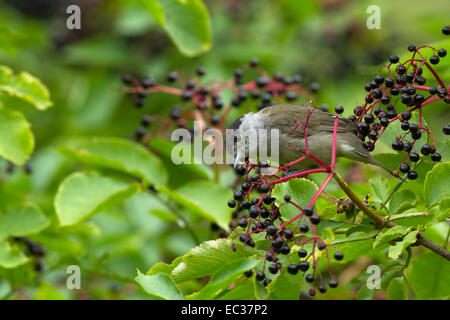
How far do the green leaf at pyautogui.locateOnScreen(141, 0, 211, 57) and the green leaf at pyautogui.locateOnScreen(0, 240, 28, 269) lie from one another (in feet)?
4.78

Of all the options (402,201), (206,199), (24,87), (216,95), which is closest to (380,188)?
(402,201)

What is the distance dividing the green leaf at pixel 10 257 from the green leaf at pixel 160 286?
1066 mm

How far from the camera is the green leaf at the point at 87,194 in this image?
3.17 metres

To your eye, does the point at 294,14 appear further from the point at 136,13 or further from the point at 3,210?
the point at 3,210

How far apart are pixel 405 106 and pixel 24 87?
1.99m

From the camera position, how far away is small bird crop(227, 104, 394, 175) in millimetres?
3002

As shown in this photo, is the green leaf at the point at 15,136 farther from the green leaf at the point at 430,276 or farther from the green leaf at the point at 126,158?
the green leaf at the point at 430,276

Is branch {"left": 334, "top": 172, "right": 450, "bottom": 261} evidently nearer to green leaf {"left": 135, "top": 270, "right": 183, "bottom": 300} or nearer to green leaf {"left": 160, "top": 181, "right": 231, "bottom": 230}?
green leaf {"left": 135, "top": 270, "right": 183, "bottom": 300}

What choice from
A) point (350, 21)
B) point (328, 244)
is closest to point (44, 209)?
point (328, 244)

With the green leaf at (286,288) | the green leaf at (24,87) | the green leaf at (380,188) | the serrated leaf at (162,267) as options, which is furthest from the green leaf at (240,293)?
the green leaf at (24,87)

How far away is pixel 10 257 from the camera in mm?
2965

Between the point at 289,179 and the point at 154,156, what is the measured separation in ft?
4.63

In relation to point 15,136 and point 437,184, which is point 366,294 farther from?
point 15,136

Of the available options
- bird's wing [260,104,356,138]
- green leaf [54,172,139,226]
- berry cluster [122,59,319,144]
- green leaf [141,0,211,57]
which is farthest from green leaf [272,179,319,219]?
green leaf [141,0,211,57]
